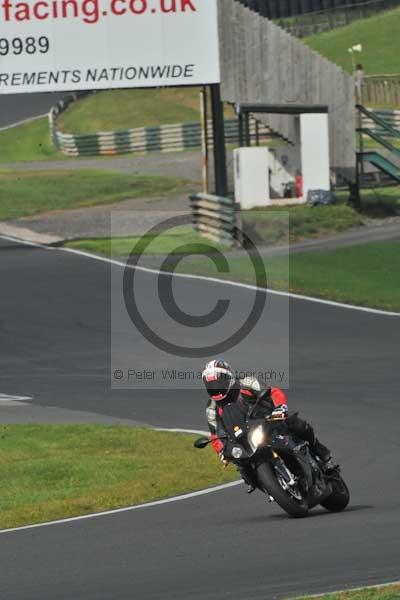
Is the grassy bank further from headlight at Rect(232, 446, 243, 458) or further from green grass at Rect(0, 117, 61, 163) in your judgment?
headlight at Rect(232, 446, 243, 458)

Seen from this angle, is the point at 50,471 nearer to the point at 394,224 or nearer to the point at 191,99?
the point at 394,224

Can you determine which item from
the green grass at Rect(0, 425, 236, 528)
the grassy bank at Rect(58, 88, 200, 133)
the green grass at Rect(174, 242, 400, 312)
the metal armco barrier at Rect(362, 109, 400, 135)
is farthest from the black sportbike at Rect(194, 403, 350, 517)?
the grassy bank at Rect(58, 88, 200, 133)

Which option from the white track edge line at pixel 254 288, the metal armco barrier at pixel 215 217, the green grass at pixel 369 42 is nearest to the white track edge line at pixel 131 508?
the white track edge line at pixel 254 288

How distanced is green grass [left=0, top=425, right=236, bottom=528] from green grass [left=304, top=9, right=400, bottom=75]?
52.5 meters

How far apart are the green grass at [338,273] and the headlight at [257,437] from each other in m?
15.8

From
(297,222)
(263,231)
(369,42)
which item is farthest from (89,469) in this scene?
(369,42)

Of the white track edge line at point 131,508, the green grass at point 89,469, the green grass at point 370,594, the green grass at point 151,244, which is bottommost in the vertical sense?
the green grass at point 89,469

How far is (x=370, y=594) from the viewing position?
29.5 ft

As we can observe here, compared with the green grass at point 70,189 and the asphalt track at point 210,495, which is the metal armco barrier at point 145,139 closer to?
the green grass at point 70,189

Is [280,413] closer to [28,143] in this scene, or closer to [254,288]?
[254,288]

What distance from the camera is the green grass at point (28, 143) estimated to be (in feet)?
202

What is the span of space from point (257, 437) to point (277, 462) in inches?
13.3

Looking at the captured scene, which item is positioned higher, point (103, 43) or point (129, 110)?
point (103, 43)

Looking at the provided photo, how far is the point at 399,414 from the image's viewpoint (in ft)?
61.1
